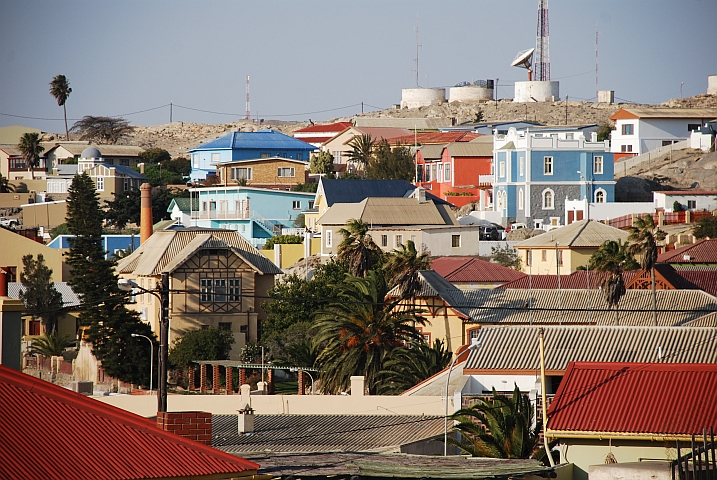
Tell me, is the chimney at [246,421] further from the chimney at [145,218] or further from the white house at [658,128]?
the white house at [658,128]

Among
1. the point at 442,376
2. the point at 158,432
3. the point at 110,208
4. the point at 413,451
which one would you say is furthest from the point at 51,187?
the point at 158,432

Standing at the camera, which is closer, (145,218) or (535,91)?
(145,218)

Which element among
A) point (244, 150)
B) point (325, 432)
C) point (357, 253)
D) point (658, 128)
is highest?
point (658, 128)

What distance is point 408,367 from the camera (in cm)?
4603

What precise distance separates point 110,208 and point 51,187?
1171 centimetres

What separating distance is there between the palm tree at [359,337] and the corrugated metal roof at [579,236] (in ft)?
80.4

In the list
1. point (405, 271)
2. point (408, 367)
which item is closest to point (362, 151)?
point (405, 271)

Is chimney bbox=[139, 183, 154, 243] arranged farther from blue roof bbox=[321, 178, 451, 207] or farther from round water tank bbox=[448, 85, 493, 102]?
round water tank bbox=[448, 85, 493, 102]

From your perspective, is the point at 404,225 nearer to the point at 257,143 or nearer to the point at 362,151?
the point at 362,151

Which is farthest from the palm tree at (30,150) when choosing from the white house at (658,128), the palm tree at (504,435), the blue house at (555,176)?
the palm tree at (504,435)

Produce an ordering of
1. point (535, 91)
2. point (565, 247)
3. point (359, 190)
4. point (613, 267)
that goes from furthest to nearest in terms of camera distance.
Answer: point (535, 91), point (359, 190), point (565, 247), point (613, 267)

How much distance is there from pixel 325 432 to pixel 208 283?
2984cm

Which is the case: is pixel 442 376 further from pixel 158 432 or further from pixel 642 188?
pixel 642 188

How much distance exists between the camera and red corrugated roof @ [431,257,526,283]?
222 ft
